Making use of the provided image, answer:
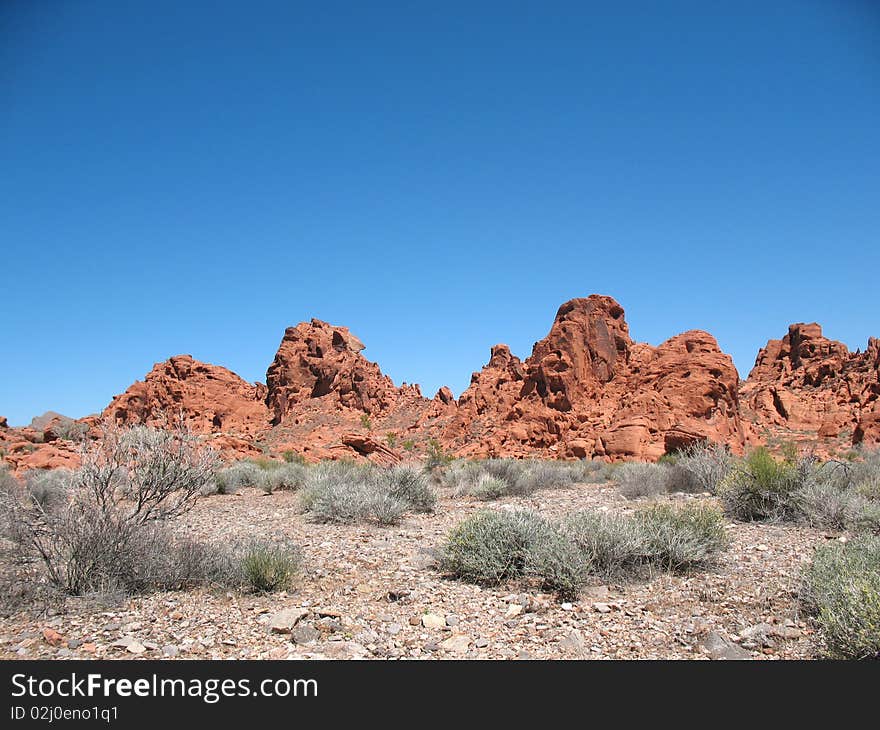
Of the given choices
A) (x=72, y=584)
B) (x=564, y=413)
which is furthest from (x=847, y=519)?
(x=564, y=413)

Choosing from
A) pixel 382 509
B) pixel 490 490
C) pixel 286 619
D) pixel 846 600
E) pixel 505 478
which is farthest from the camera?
pixel 505 478

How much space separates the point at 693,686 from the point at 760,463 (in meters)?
8.00

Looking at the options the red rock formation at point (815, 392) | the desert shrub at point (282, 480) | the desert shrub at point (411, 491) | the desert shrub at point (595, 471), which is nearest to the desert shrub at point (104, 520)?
the desert shrub at point (411, 491)

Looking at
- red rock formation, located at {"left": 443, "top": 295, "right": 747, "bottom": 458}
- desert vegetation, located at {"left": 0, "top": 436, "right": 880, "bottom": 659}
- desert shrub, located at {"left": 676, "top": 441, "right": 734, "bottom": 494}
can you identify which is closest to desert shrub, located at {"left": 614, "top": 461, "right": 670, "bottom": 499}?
desert shrub, located at {"left": 676, "top": 441, "right": 734, "bottom": 494}

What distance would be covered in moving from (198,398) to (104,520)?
51114 mm

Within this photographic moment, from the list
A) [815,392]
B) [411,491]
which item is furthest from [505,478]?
[815,392]

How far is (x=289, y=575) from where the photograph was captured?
18.3 feet

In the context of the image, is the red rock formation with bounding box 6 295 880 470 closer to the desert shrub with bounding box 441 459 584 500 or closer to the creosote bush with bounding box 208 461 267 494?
the creosote bush with bounding box 208 461 267 494

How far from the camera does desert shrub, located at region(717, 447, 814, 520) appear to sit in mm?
9211

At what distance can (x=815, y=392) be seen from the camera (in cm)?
3966

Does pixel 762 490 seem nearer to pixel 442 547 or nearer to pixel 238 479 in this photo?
pixel 442 547

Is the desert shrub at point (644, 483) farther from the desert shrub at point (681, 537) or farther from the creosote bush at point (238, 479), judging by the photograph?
the creosote bush at point (238, 479)

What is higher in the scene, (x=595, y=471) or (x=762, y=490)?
(x=762, y=490)

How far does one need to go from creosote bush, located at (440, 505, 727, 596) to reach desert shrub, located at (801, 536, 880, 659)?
1.36 m
